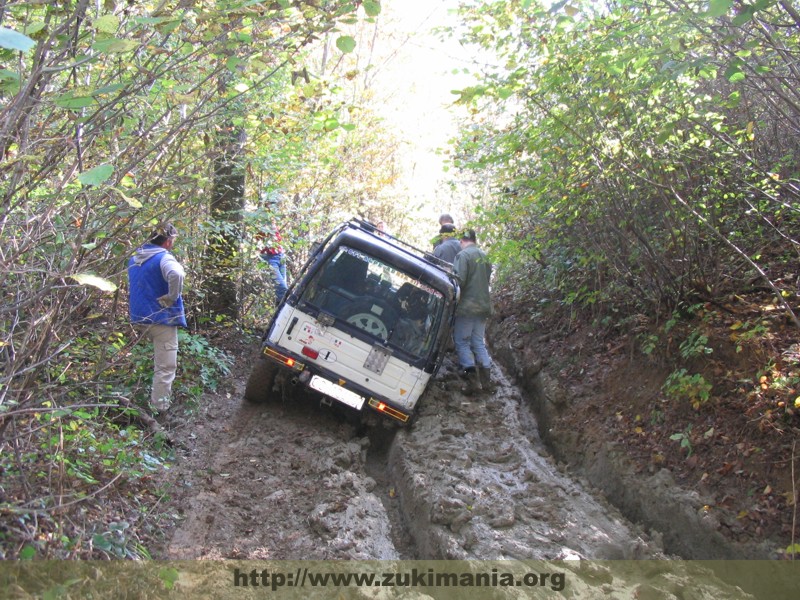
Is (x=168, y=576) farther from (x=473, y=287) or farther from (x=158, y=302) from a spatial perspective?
(x=473, y=287)

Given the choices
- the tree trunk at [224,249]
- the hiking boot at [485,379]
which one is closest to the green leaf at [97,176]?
the tree trunk at [224,249]

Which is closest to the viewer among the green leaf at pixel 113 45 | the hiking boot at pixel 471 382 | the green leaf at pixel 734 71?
the green leaf at pixel 113 45

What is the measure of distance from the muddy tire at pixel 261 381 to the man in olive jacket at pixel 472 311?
114 inches

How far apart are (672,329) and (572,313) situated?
2.75m

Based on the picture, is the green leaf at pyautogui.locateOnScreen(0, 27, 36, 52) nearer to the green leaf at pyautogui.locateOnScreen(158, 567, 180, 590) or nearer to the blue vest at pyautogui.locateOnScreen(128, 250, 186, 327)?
the green leaf at pyautogui.locateOnScreen(158, 567, 180, 590)

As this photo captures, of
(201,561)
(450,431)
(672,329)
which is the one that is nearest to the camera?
(201,561)

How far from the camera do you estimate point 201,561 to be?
4039mm

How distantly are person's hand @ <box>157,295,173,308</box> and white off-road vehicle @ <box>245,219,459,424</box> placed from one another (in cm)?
129

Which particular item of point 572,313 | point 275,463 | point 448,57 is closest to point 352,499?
A: point 275,463

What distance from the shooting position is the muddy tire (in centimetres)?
699

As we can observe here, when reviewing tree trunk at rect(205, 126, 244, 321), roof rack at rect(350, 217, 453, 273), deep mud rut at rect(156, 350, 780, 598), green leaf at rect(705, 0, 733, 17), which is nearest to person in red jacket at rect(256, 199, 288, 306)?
tree trunk at rect(205, 126, 244, 321)

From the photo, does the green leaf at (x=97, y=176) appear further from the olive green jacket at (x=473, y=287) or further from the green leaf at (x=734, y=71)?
the olive green jacket at (x=473, y=287)

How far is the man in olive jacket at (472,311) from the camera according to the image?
895cm

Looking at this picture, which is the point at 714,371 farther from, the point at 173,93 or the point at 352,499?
the point at 173,93
